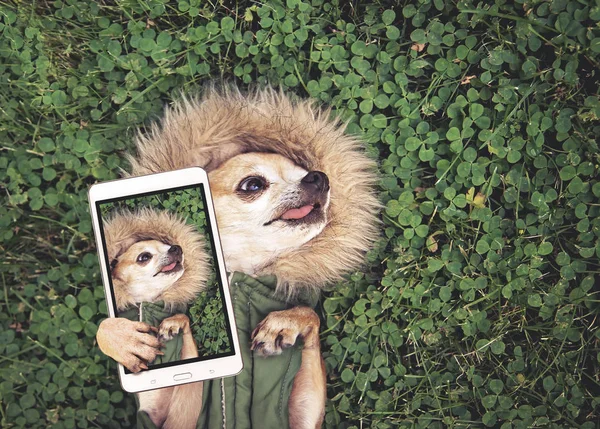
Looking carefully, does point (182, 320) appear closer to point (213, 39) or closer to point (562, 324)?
point (213, 39)

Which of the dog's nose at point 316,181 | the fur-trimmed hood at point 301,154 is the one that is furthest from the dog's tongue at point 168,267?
the dog's nose at point 316,181

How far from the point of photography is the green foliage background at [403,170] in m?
1.66

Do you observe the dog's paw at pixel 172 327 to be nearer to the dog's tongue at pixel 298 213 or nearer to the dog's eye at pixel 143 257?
the dog's eye at pixel 143 257

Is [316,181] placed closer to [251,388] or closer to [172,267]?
[172,267]

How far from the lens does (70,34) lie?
1.77 m

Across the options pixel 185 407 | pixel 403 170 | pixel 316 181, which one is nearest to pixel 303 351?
pixel 185 407

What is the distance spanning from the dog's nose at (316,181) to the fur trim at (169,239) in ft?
1.04

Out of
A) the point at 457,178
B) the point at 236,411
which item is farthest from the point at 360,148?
the point at 236,411

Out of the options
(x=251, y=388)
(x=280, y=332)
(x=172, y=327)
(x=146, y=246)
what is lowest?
(x=251, y=388)

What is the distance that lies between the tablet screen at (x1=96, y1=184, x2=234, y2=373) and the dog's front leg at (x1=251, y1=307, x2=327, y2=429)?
10 cm

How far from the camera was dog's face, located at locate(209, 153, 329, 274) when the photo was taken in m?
1.66

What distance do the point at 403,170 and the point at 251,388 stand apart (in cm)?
71

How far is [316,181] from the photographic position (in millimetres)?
1663

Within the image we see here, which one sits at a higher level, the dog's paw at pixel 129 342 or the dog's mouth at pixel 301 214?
the dog's mouth at pixel 301 214
